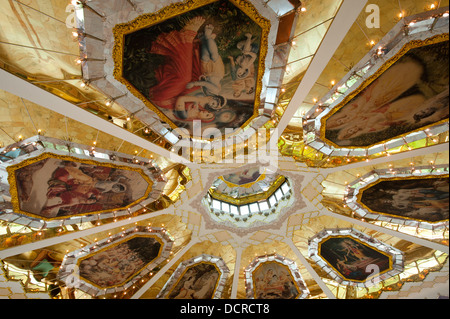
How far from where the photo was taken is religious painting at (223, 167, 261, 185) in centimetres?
1287

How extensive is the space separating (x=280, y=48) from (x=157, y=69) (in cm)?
Answer: 287

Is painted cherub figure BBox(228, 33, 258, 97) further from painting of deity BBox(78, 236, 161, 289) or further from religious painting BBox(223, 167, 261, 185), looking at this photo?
painting of deity BBox(78, 236, 161, 289)

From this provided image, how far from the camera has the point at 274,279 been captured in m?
12.7

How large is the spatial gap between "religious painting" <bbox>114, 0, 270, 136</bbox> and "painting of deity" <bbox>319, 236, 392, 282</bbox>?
7.68 m

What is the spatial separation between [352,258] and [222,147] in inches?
309

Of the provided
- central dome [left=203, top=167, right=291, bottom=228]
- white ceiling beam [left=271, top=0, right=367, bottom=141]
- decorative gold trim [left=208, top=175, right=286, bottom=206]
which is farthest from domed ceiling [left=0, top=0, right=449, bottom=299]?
decorative gold trim [left=208, top=175, right=286, bottom=206]

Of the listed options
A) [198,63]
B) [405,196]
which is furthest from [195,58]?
[405,196]

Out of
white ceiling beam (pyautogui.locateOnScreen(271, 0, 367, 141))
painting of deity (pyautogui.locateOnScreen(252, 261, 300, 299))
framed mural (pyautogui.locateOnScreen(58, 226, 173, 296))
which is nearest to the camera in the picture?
white ceiling beam (pyautogui.locateOnScreen(271, 0, 367, 141))

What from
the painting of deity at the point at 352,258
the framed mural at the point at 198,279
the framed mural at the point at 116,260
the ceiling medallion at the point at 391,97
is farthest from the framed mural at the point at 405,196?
the framed mural at the point at 116,260

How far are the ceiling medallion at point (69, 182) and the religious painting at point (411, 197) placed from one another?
25.5ft

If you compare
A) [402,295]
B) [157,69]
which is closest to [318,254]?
[402,295]

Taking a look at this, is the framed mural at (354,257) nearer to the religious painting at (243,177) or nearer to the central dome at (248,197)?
the central dome at (248,197)
